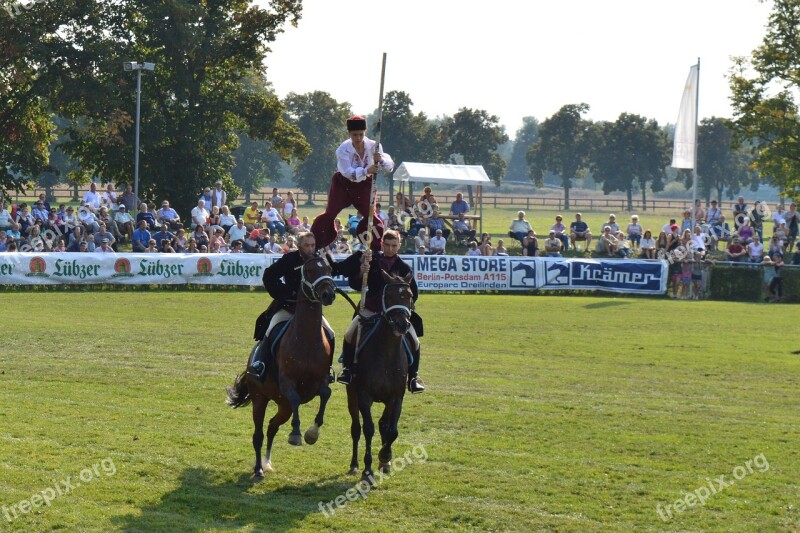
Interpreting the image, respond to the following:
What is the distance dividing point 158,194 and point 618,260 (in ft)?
60.6

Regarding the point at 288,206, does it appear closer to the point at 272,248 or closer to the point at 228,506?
the point at 272,248

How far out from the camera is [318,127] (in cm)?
8531

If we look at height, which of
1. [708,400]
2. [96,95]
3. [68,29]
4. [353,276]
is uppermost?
[68,29]

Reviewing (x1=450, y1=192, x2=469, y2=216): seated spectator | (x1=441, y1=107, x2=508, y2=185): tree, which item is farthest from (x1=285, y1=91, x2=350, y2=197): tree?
(x1=450, y1=192, x2=469, y2=216): seated spectator

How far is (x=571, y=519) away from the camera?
10148mm

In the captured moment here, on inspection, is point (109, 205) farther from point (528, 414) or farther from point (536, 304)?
point (528, 414)

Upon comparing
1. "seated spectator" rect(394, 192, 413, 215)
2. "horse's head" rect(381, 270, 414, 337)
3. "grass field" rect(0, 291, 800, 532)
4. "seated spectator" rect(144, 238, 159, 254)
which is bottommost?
"grass field" rect(0, 291, 800, 532)

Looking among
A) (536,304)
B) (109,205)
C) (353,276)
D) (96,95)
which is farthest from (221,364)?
(96,95)

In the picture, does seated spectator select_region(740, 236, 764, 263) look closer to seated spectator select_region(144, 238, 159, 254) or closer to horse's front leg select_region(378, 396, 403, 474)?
seated spectator select_region(144, 238, 159, 254)

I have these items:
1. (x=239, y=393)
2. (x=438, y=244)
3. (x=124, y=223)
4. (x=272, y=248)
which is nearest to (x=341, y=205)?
(x=239, y=393)

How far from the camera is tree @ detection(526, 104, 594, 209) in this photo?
89.6 metres

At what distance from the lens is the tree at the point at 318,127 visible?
8494cm

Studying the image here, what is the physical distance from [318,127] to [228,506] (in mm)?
76195

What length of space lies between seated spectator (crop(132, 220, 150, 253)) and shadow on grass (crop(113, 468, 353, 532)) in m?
23.4
